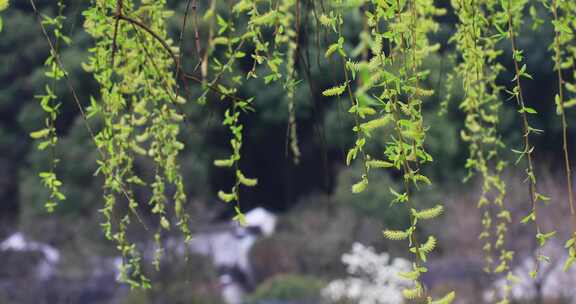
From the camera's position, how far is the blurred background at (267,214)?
237 inches

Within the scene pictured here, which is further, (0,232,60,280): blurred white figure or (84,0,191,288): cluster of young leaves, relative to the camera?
(0,232,60,280): blurred white figure

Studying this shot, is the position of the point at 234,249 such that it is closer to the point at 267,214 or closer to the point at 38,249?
the point at 267,214

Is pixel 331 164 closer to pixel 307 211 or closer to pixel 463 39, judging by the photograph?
pixel 307 211

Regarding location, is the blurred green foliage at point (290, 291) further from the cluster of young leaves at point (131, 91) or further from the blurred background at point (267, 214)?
the cluster of young leaves at point (131, 91)

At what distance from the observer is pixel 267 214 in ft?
33.3

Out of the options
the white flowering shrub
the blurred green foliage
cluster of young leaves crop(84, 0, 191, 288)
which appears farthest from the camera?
the blurred green foliage

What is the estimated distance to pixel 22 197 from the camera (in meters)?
10.6

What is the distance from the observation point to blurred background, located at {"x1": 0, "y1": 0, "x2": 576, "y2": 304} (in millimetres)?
6023

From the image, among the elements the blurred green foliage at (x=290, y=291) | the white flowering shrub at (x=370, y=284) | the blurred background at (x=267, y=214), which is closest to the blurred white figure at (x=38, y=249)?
the blurred background at (x=267, y=214)

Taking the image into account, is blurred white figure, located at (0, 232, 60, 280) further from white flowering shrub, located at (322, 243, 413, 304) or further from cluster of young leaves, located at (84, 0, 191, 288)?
cluster of young leaves, located at (84, 0, 191, 288)

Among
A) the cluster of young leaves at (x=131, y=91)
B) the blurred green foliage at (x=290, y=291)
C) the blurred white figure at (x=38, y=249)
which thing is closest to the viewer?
the cluster of young leaves at (x=131, y=91)

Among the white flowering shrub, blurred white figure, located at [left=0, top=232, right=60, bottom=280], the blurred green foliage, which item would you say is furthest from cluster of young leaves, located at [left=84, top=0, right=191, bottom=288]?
the blurred green foliage

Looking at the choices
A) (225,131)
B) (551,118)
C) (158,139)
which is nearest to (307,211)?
(225,131)

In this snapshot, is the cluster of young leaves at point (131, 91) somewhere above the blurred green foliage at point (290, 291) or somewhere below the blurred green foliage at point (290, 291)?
below
